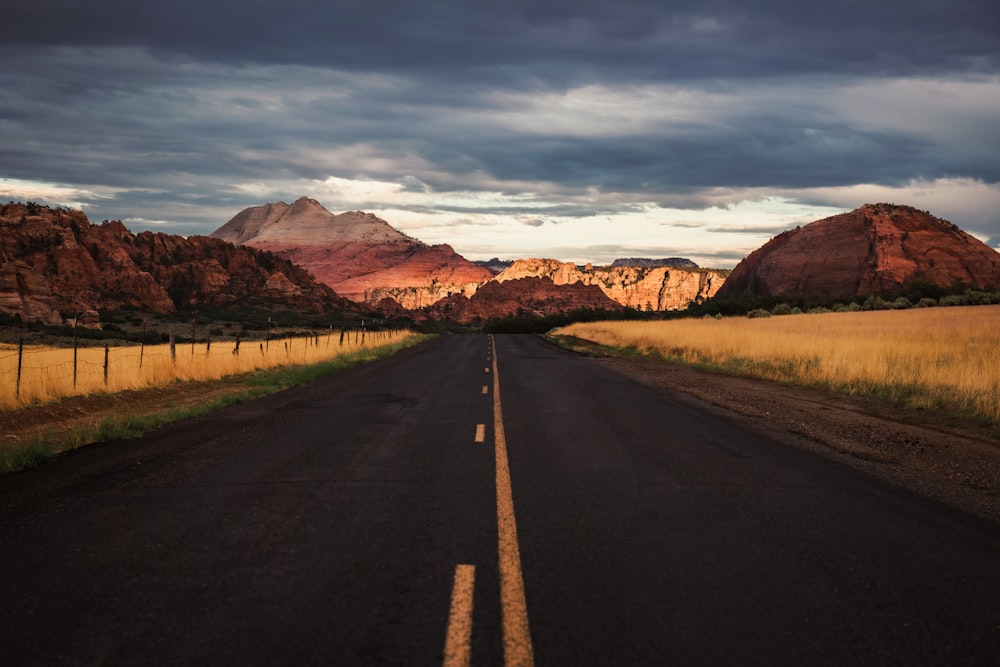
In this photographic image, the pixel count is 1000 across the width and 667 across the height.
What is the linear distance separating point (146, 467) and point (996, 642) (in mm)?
8612

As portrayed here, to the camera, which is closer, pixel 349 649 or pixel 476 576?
pixel 349 649

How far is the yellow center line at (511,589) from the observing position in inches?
151

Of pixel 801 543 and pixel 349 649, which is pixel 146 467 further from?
pixel 801 543

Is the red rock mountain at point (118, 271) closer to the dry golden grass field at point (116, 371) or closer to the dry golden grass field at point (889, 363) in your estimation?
the dry golden grass field at point (116, 371)

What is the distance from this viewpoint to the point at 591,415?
1380 centimetres

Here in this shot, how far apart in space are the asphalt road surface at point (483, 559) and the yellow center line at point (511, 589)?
2 cm

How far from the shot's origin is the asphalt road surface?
3.95 m

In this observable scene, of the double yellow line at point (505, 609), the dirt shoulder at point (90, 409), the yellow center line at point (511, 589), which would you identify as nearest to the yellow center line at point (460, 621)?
the double yellow line at point (505, 609)

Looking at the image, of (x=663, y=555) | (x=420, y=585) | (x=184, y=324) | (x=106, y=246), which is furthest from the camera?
(x=106, y=246)

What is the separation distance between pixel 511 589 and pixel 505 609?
0.33m

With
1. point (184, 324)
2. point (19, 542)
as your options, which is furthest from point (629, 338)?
point (184, 324)

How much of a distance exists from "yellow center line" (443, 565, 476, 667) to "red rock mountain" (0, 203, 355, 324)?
60253 millimetres

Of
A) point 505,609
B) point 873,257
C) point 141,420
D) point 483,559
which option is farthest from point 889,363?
point 873,257

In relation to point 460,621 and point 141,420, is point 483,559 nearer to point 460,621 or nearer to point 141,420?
point 460,621
